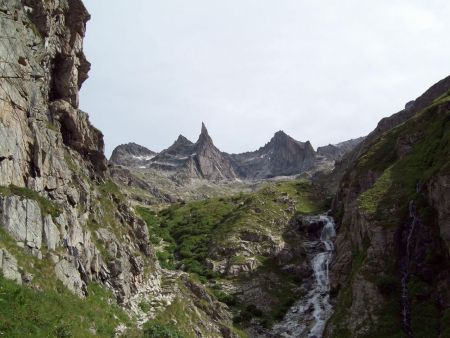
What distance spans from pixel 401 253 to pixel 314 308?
15854 mm

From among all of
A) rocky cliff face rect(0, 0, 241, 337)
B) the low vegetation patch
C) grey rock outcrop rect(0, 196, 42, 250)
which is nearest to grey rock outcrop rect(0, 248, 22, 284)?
rocky cliff face rect(0, 0, 241, 337)

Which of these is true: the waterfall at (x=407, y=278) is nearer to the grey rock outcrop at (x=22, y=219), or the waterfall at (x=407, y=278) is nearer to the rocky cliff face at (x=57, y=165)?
the rocky cliff face at (x=57, y=165)

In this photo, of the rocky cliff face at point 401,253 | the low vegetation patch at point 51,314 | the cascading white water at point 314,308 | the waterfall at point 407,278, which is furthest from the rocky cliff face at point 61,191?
the waterfall at point 407,278

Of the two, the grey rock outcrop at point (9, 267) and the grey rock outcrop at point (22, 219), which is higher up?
the grey rock outcrop at point (22, 219)

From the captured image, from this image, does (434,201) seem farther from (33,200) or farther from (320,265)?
(33,200)

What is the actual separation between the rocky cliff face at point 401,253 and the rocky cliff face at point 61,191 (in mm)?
16633

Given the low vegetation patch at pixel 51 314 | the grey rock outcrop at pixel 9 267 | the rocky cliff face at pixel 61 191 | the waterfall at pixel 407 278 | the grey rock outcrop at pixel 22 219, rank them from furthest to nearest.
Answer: the waterfall at pixel 407 278 < the rocky cliff face at pixel 61 191 < the grey rock outcrop at pixel 22 219 < the grey rock outcrop at pixel 9 267 < the low vegetation patch at pixel 51 314

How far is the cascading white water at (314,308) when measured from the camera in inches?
2400

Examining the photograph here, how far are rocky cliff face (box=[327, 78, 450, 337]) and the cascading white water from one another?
3540mm

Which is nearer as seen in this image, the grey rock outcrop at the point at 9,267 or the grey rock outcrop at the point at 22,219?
the grey rock outcrop at the point at 9,267

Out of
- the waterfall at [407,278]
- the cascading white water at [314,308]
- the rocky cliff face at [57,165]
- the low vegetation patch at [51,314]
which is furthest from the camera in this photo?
the cascading white water at [314,308]

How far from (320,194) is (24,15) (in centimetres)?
9469

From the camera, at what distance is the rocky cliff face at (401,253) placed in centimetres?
4922

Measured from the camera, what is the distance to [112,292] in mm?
43812
